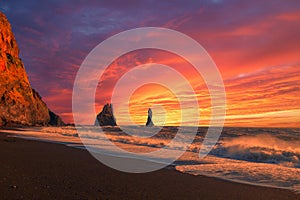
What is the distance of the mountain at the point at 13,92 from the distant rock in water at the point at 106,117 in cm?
2279

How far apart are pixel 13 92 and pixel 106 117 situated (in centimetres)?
4360

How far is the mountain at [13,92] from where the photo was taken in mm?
57531

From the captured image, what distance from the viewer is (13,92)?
61812mm

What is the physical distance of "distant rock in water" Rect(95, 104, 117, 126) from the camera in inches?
3844

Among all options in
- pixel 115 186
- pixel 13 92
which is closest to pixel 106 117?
pixel 13 92

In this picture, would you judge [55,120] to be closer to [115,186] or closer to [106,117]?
[106,117]

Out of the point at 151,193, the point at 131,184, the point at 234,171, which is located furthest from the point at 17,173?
the point at 234,171

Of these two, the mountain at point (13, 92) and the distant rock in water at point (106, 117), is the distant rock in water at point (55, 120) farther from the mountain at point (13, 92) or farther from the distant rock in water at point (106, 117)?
the distant rock in water at point (106, 117)

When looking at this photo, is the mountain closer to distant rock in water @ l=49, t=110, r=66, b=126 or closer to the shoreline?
distant rock in water @ l=49, t=110, r=66, b=126

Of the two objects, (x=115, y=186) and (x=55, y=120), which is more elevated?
(x=55, y=120)

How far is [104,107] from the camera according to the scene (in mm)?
104938

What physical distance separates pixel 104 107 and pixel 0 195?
4025 inches

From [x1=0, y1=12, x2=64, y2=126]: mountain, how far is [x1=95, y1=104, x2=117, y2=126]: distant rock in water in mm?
22792

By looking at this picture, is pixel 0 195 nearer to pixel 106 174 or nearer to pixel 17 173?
pixel 17 173
